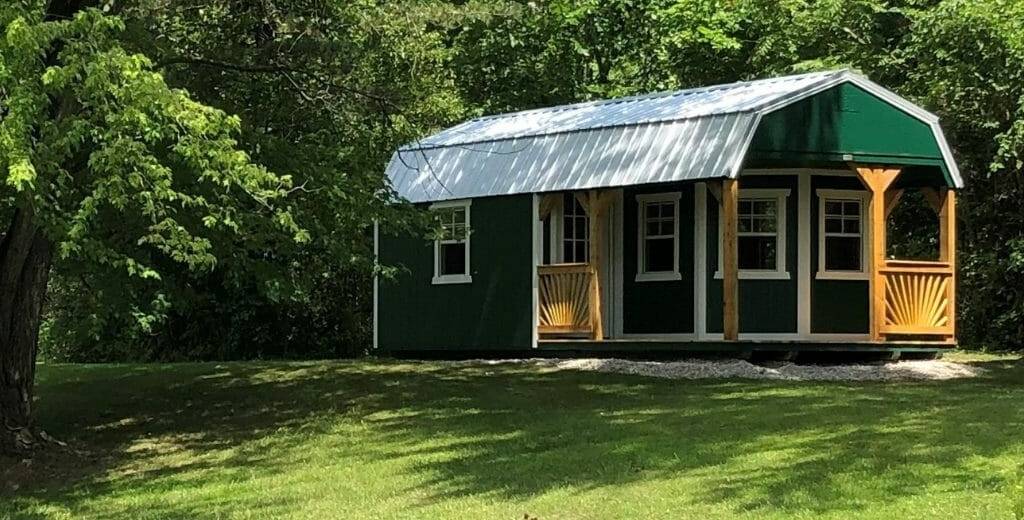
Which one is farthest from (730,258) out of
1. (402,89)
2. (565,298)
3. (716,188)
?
(402,89)

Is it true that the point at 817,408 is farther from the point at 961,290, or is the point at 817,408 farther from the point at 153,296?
the point at 961,290

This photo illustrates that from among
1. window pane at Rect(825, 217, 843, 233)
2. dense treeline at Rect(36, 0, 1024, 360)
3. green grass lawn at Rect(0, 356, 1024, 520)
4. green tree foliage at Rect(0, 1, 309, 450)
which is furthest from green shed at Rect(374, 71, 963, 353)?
green tree foliage at Rect(0, 1, 309, 450)

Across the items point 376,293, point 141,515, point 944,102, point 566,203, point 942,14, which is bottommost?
point 141,515

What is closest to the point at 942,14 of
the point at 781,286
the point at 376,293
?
the point at 781,286

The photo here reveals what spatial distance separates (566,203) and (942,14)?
290 inches

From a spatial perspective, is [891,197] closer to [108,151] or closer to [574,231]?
[574,231]

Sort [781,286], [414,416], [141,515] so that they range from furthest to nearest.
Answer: [781,286]
[414,416]
[141,515]

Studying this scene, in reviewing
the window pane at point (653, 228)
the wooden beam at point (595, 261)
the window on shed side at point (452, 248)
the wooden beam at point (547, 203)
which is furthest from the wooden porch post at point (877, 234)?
the window on shed side at point (452, 248)

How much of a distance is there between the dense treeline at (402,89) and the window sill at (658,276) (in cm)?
400

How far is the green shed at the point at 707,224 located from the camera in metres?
16.1

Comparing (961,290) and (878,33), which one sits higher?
(878,33)

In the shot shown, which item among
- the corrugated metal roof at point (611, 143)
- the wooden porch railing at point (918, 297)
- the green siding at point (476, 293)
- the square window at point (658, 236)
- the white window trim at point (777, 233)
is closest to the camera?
the corrugated metal roof at point (611, 143)

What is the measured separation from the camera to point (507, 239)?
18.7m

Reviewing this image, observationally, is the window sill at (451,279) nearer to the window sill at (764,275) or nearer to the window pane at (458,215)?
the window pane at (458,215)
